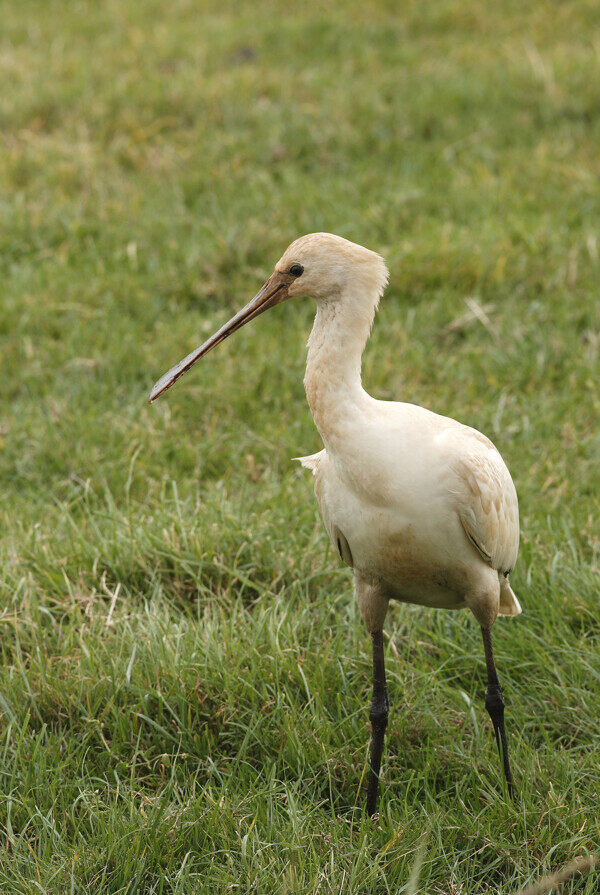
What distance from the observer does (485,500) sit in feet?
10.3

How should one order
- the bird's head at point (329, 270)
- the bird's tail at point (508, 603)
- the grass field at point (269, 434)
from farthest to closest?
the bird's tail at point (508, 603) → the grass field at point (269, 434) → the bird's head at point (329, 270)

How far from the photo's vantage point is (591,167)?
7363 mm

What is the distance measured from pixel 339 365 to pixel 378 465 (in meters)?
0.31

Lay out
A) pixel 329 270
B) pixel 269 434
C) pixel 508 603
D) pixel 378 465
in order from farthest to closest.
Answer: pixel 269 434
pixel 508 603
pixel 329 270
pixel 378 465

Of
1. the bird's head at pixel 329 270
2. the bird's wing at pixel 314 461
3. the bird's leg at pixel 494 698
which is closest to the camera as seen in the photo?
the bird's head at pixel 329 270

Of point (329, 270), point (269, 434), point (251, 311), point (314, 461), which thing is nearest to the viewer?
point (329, 270)

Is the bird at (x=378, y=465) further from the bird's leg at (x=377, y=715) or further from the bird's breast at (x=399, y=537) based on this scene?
the bird's leg at (x=377, y=715)

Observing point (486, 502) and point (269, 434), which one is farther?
point (269, 434)

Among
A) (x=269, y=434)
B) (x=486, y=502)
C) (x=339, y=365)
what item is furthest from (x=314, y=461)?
(x=269, y=434)

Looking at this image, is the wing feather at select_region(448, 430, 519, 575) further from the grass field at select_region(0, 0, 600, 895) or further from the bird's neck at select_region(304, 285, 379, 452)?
the grass field at select_region(0, 0, 600, 895)

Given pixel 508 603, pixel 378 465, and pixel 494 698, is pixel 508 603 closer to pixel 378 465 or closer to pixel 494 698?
pixel 494 698

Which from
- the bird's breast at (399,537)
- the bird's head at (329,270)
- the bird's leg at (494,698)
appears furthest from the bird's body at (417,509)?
the bird's head at (329,270)

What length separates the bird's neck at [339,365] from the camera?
3.01 meters

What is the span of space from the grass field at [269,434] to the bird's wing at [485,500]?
2.08ft
